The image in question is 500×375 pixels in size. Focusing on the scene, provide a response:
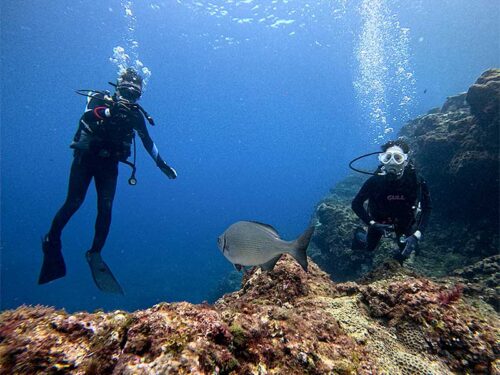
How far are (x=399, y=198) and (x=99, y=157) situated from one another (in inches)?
271

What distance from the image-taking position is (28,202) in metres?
168

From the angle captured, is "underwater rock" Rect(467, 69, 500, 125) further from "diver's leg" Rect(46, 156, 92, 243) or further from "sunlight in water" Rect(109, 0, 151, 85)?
"sunlight in water" Rect(109, 0, 151, 85)

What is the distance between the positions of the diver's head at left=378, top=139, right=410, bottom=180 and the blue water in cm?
2241

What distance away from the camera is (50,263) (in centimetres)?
627

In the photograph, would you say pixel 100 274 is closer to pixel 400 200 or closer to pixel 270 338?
pixel 270 338

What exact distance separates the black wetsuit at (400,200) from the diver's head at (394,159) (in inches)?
7.9

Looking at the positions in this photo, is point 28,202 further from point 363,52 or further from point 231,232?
point 231,232

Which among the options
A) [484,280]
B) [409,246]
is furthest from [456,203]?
[409,246]

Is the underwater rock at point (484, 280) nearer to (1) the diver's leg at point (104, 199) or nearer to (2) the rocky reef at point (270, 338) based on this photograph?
(2) the rocky reef at point (270, 338)

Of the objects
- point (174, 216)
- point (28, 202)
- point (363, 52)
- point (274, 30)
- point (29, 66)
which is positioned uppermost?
point (363, 52)

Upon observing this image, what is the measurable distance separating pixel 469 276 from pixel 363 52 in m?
87.7

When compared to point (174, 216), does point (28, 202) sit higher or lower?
higher

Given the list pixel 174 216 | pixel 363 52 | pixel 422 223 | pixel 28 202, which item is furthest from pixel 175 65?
pixel 28 202

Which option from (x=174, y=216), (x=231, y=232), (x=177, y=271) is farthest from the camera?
(x=174, y=216)
